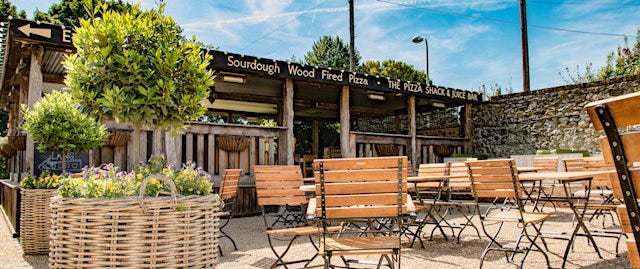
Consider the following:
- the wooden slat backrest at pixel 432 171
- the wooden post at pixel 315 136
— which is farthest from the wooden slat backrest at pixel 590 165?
the wooden post at pixel 315 136

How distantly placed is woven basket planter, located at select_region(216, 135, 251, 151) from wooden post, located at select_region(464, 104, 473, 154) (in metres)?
6.09

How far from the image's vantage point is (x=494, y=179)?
4.22 m

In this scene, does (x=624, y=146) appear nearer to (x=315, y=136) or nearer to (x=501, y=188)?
(x=501, y=188)

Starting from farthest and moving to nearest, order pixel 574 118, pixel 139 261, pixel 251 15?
pixel 251 15 → pixel 574 118 → pixel 139 261

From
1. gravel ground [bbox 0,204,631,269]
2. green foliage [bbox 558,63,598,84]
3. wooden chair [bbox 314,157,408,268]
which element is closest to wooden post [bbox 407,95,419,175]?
gravel ground [bbox 0,204,631,269]

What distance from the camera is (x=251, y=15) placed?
27.2 m

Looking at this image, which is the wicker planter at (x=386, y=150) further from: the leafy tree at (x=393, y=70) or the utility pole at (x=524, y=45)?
the leafy tree at (x=393, y=70)

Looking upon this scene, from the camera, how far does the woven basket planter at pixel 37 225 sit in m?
4.71

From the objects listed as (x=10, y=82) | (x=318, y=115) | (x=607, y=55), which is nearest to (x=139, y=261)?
(x=10, y=82)

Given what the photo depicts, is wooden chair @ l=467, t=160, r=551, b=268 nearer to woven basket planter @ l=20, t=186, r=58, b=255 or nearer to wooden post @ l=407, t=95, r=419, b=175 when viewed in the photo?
woven basket planter @ l=20, t=186, r=58, b=255

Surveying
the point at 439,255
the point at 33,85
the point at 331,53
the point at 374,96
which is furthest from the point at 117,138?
the point at 331,53

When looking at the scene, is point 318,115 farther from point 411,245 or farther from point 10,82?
point 411,245

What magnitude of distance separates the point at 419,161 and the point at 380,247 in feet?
27.7

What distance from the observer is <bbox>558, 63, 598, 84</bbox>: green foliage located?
44.1 feet
